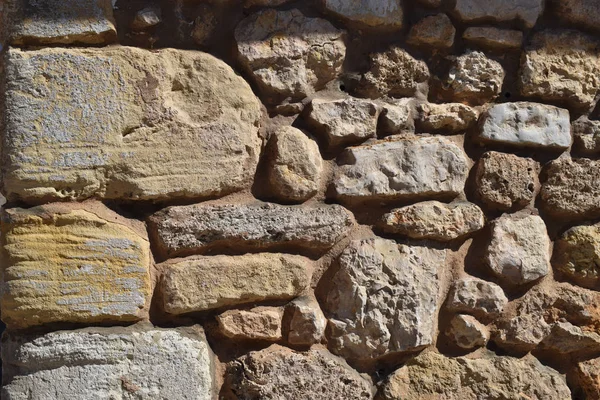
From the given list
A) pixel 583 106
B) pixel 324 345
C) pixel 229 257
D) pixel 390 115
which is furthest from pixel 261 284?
pixel 583 106

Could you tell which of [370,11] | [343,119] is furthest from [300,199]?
[370,11]

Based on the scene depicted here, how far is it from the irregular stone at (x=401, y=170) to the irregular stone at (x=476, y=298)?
0.23 meters

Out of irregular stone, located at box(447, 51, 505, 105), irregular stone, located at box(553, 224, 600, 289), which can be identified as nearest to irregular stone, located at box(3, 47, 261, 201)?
irregular stone, located at box(447, 51, 505, 105)

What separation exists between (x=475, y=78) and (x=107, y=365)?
3.82 ft

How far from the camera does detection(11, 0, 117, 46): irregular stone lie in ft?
5.02

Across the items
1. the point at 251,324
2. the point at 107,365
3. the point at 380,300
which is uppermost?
the point at 380,300

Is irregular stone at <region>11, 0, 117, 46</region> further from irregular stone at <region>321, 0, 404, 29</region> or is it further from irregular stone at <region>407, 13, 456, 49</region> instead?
irregular stone at <region>407, 13, 456, 49</region>

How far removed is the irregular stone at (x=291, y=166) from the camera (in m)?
1.67

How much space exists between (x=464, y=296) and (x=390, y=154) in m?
0.41

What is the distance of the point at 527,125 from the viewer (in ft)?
6.18

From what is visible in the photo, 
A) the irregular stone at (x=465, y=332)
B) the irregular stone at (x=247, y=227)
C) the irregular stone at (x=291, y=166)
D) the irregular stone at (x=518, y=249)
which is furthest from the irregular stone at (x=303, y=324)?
the irregular stone at (x=518, y=249)

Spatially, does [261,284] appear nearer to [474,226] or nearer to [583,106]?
[474,226]

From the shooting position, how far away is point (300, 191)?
168cm

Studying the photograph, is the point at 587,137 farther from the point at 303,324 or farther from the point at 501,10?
the point at 303,324
